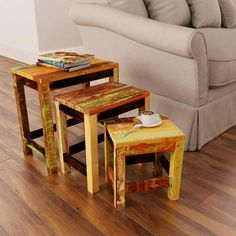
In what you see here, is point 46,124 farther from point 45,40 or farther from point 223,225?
point 45,40

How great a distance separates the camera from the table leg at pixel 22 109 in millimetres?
1503

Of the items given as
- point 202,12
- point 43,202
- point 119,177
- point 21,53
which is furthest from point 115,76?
point 21,53

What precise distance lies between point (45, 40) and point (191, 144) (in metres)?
2.10

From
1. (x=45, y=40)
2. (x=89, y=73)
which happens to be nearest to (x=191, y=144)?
(x=89, y=73)

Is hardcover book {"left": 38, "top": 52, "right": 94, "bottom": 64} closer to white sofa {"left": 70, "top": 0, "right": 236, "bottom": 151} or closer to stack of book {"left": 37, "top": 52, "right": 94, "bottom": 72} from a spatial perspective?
stack of book {"left": 37, "top": 52, "right": 94, "bottom": 72}

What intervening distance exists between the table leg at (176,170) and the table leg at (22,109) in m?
0.78

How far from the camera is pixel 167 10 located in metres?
2.05

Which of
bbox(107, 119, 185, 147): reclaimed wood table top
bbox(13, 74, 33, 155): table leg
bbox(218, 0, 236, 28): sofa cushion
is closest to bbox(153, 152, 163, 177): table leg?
bbox(107, 119, 185, 147): reclaimed wood table top

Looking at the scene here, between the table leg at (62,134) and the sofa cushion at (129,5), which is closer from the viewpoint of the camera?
the table leg at (62,134)

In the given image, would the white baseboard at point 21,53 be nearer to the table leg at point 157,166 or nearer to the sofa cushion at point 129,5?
the sofa cushion at point 129,5

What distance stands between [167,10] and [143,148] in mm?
1236

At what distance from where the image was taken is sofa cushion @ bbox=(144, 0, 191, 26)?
2.02 m

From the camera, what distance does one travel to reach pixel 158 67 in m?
1.65

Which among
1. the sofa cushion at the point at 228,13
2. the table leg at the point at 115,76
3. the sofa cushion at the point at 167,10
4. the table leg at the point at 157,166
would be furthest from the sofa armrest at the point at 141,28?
the sofa cushion at the point at 228,13
